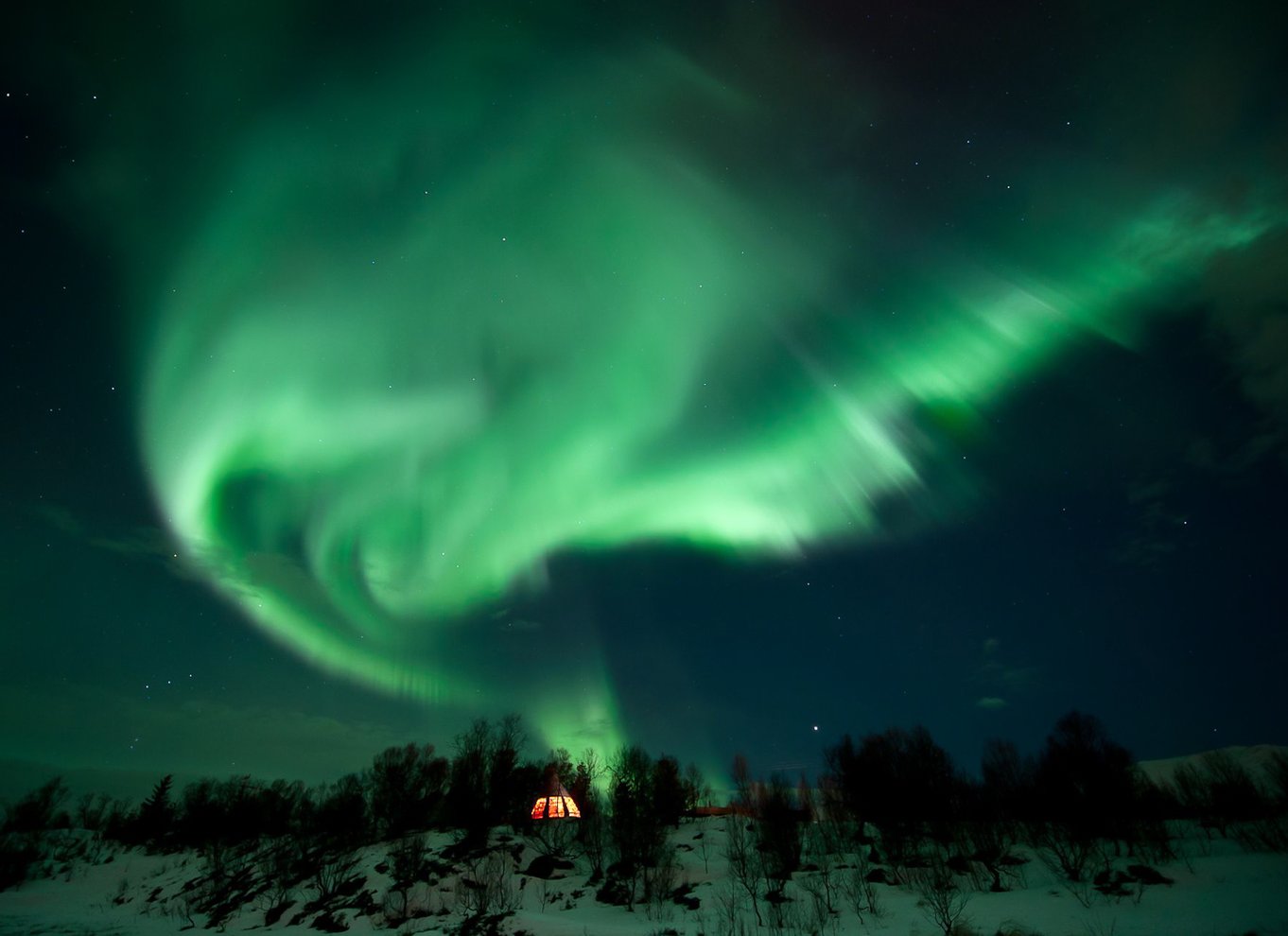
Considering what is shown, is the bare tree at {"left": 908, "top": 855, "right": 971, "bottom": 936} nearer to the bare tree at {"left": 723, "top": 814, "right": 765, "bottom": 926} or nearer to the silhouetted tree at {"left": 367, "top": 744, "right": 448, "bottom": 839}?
the bare tree at {"left": 723, "top": 814, "right": 765, "bottom": 926}

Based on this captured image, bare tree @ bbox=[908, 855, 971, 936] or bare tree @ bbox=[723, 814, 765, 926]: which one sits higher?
bare tree @ bbox=[723, 814, 765, 926]

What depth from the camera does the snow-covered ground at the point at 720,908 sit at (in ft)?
95.1

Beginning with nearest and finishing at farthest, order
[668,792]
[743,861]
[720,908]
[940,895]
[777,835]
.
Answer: [940,895] → [720,908] → [743,861] → [777,835] → [668,792]

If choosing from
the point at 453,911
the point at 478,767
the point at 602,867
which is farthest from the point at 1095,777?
the point at 478,767

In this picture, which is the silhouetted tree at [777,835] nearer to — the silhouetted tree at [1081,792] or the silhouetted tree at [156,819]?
the silhouetted tree at [1081,792]

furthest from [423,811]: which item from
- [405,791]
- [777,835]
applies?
[777,835]

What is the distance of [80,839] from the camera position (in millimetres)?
81125

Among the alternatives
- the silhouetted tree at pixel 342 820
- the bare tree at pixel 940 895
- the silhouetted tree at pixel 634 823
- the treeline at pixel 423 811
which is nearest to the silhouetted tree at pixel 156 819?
the treeline at pixel 423 811

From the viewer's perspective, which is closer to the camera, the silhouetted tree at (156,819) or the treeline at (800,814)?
the treeline at (800,814)

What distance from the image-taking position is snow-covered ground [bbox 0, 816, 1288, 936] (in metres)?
29.0

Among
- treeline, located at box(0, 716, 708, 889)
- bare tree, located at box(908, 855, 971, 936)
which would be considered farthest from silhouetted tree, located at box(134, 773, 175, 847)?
bare tree, located at box(908, 855, 971, 936)

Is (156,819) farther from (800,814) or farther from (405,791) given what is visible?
(800,814)

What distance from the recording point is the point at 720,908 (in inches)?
1481

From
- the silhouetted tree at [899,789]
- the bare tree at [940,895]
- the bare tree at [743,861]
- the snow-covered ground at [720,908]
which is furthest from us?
the silhouetted tree at [899,789]
